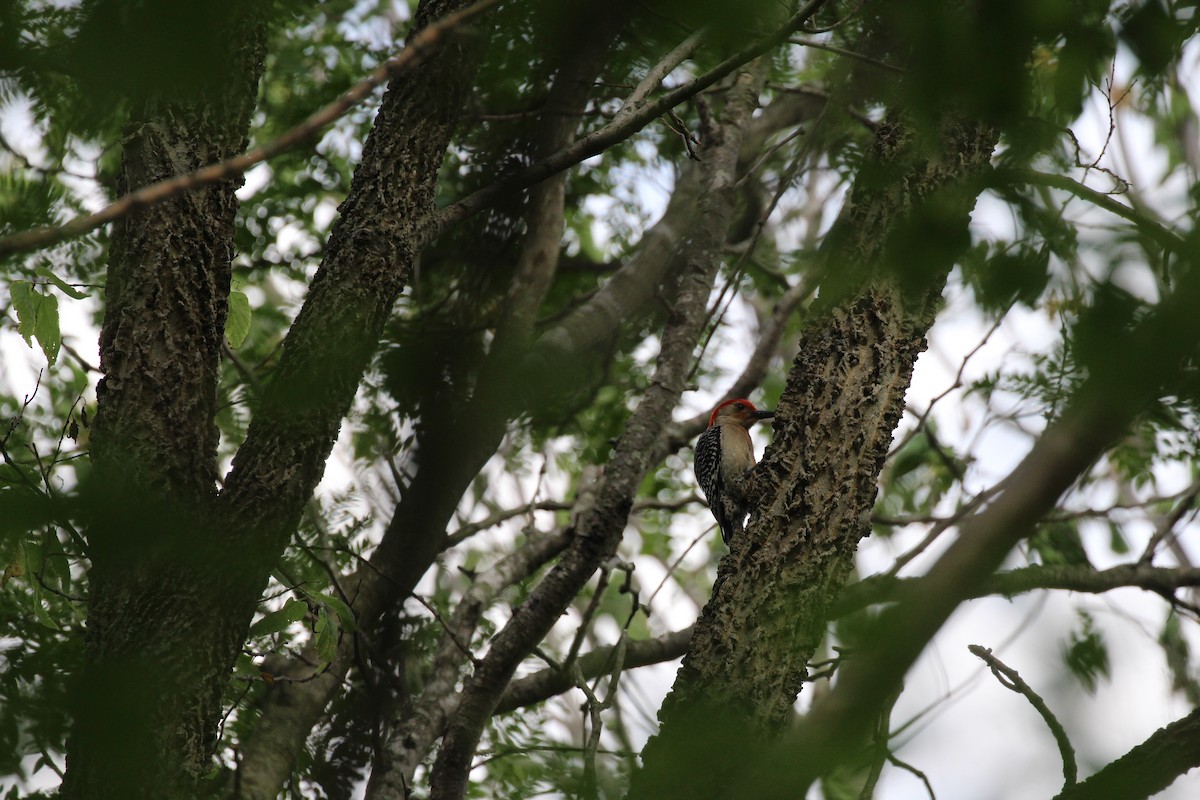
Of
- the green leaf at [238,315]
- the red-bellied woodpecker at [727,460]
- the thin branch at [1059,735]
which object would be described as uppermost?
the red-bellied woodpecker at [727,460]

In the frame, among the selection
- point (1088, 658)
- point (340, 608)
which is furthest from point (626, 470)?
point (1088, 658)

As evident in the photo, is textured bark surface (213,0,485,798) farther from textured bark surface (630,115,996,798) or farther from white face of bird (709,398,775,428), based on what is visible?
white face of bird (709,398,775,428)

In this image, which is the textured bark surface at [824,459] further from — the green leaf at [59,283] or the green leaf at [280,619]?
the green leaf at [59,283]

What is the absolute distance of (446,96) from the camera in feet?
10.4

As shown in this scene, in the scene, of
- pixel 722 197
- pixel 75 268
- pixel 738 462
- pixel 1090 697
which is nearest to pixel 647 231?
pixel 722 197

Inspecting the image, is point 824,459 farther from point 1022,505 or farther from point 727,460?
point 727,460

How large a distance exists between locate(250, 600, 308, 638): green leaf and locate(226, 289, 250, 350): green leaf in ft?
2.96

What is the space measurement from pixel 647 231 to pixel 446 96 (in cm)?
342

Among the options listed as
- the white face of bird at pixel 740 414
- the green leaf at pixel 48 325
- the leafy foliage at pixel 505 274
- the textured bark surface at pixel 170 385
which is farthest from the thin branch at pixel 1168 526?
the green leaf at pixel 48 325

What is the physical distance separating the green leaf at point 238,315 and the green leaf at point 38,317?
503 millimetres

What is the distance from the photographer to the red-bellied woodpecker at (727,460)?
21.1 ft

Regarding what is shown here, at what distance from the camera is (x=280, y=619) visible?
313 centimetres

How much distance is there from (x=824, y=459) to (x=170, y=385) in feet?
5.98

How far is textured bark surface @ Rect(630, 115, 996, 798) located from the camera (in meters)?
2.46
